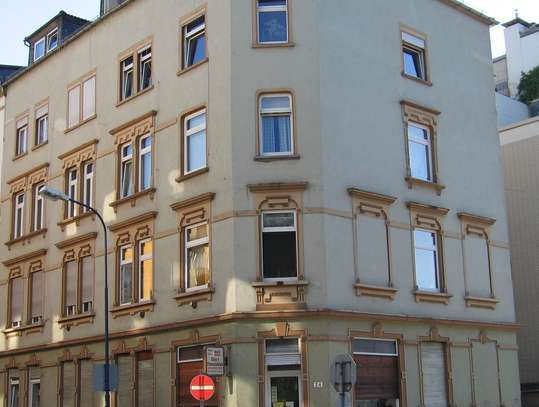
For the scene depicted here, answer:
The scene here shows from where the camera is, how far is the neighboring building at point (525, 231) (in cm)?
3506

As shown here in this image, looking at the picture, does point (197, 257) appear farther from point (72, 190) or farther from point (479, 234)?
point (479, 234)

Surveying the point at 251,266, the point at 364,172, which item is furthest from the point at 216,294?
the point at 364,172

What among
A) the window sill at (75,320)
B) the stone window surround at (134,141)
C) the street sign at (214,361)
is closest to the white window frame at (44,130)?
the stone window surround at (134,141)

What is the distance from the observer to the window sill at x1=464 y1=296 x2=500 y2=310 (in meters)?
27.7

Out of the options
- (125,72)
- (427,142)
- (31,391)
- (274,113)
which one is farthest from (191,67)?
(31,391)

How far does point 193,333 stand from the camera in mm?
24781

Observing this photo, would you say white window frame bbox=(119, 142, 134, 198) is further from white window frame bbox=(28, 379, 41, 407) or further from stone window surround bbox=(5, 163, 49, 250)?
white window frame bbox=(28, 379, 41, 407)

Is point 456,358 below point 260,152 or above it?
below

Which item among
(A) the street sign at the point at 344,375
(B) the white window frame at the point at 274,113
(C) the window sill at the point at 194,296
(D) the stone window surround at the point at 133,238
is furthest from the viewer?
(D) the stone window surround at the point at 133,238

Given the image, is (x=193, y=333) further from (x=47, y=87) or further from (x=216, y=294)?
(x=47, y=87)

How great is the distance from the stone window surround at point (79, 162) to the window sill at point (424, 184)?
424 inches

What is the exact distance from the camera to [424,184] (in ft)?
89.7

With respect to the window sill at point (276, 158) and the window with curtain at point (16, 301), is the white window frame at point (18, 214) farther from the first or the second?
the window sill at point (276, 158)

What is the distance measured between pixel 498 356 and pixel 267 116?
1087 centimetres
